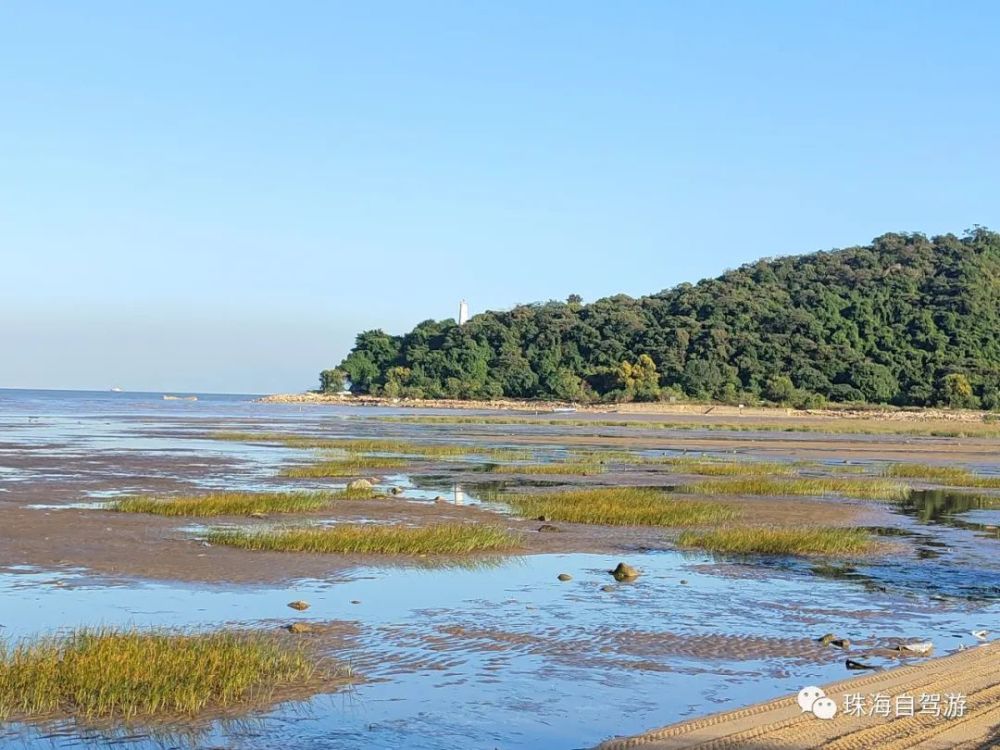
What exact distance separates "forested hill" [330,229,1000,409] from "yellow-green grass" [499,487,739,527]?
116m

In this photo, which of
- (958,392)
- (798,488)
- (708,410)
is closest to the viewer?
(798,488)

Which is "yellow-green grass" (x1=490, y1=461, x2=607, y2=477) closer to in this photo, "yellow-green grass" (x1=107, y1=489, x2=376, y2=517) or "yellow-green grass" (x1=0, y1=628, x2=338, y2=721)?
"yellow-green grass" (x1=107, y1=489, x2=376, y2=517)

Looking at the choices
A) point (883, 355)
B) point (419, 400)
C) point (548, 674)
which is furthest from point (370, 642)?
point (419, 400)

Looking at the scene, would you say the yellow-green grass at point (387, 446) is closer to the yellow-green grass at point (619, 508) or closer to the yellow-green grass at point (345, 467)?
the yellow-green grass at point (345, 467)

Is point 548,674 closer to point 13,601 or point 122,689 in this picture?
point 122,689

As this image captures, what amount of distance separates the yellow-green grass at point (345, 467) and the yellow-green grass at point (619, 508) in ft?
28.8

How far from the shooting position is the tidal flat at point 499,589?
11055 mm

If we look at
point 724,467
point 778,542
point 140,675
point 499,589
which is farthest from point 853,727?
point 724,467

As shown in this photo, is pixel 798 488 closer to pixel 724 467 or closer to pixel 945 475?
pixel 724 467

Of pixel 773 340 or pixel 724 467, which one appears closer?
pixel 724 467

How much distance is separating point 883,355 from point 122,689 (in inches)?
5826

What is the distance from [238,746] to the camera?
9.77 m

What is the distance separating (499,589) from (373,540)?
4424mm

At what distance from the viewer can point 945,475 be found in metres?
43.8
